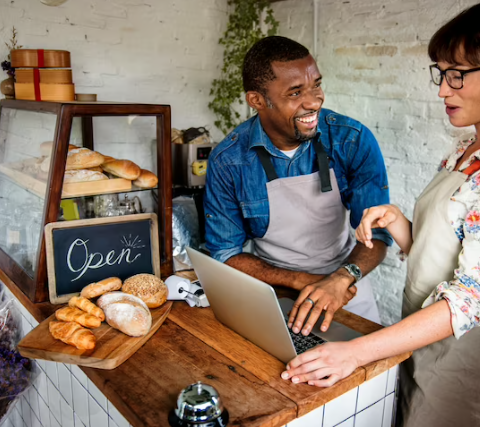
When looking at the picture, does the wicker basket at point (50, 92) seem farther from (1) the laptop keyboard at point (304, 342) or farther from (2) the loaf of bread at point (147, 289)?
(1) the laptop keyboard at point (304, 342)

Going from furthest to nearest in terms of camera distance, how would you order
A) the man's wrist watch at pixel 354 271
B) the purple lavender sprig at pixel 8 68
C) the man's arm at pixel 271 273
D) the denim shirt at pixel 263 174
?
the purple lavender sprig at pixel 8 68, the denim shirt at pixel 263 174, the man's arm at pixel 271 273, the man's wrist watch at pixel 354 271

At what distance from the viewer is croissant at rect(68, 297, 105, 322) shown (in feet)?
4.79

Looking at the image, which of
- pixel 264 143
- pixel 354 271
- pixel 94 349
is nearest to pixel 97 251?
pixel 94 349

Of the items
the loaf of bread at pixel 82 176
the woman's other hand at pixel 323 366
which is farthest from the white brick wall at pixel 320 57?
the woman's other hand at pixel 323 366

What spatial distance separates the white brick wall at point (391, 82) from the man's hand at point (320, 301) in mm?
1324

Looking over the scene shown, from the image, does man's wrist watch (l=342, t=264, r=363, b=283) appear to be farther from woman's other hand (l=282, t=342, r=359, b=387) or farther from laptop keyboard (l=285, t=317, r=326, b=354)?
woman's other hand (l=282, t=342, r=359, b=387)

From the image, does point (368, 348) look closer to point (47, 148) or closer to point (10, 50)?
point (47, 148)

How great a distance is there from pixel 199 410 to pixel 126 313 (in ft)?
1.62

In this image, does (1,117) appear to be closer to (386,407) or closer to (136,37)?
(136,37)

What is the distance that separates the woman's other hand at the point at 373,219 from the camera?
143cm

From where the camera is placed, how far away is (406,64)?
2.77 metres

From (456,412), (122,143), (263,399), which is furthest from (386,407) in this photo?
(122,143)

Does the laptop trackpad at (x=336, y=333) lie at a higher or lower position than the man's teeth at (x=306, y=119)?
lower

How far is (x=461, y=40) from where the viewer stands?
47.6 inches
